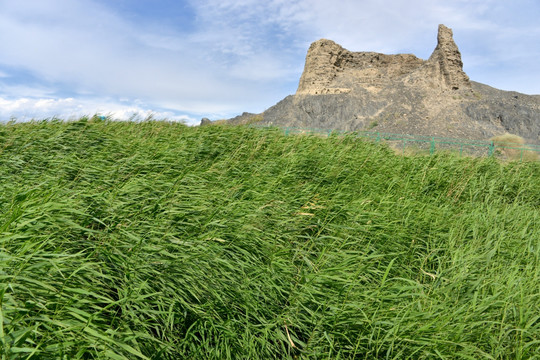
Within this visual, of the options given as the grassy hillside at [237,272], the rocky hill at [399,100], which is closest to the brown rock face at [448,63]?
the rocky hill at [399,100]

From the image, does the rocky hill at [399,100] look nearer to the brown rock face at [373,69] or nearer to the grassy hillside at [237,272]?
the brown rock face at [373,69]

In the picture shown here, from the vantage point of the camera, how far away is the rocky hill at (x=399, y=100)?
3456 centimetres

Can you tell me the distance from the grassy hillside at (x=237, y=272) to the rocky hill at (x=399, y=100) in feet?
91.8

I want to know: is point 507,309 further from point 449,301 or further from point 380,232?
point 380,232

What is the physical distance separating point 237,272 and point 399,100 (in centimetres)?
3906

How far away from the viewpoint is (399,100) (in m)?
38.7

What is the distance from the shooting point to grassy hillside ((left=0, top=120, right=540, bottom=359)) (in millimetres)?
2305

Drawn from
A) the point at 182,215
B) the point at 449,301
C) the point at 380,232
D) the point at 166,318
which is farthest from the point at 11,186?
the point at 449,301

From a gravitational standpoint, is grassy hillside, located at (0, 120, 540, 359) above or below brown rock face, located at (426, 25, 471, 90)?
below

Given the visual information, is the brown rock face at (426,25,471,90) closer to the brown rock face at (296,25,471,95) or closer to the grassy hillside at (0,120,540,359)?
the brown rock face at (296,25,471,95)

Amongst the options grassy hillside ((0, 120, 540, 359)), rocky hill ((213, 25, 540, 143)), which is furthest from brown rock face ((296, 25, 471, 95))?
grassy hillside ((0, 120, 540, 359))

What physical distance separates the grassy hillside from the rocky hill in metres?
28.0

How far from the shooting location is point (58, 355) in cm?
190

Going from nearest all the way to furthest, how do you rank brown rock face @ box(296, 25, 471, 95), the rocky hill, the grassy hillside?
the grassy hillside
the rocky hill
brown rock face @ box(296, 25, 471, 95)
